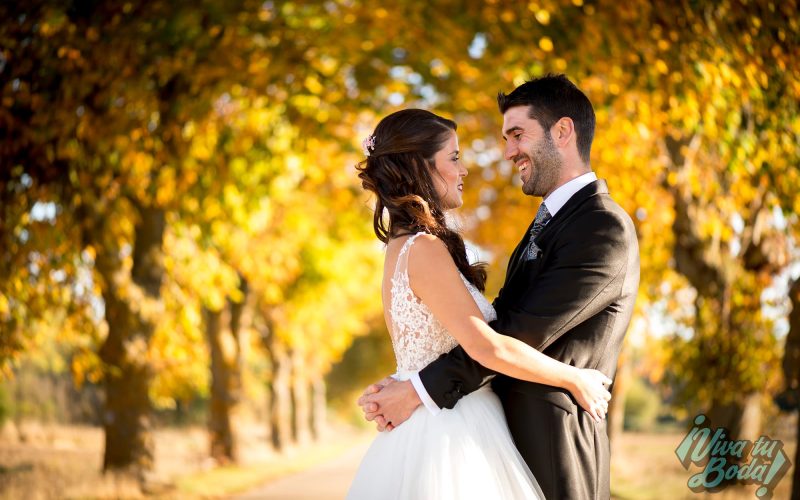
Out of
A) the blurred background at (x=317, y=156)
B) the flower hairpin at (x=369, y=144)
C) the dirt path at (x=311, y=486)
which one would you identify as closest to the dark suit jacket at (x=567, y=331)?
the flower hairpin at (x=369, y=144)

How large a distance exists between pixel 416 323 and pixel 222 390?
14.5 m

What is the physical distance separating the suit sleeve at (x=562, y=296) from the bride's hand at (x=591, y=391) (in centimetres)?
19

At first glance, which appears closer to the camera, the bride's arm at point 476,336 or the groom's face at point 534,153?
the bride's arm at point 476,336

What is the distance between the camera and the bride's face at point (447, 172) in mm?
3938

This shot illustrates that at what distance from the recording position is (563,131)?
12.5ft

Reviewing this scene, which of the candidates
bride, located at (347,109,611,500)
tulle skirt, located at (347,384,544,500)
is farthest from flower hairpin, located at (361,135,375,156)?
tulle skirt, located at (347,384,544,500)

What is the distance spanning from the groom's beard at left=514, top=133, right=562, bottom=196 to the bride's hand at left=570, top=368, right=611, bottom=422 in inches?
32.4

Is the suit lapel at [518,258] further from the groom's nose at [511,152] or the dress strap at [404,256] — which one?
the dress strap at [404,256]

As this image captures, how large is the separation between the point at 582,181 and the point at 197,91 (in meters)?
6.59

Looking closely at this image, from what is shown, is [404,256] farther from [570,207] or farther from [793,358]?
[793,358]

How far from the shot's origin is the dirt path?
1266 centimetres

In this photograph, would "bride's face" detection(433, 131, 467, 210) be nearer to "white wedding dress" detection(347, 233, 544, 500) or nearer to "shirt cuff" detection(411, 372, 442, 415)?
"white wedding dress" detection(347, 233, 544, 500)

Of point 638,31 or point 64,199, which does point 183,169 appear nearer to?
point 64,199

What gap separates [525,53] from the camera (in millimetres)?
→ 8469
